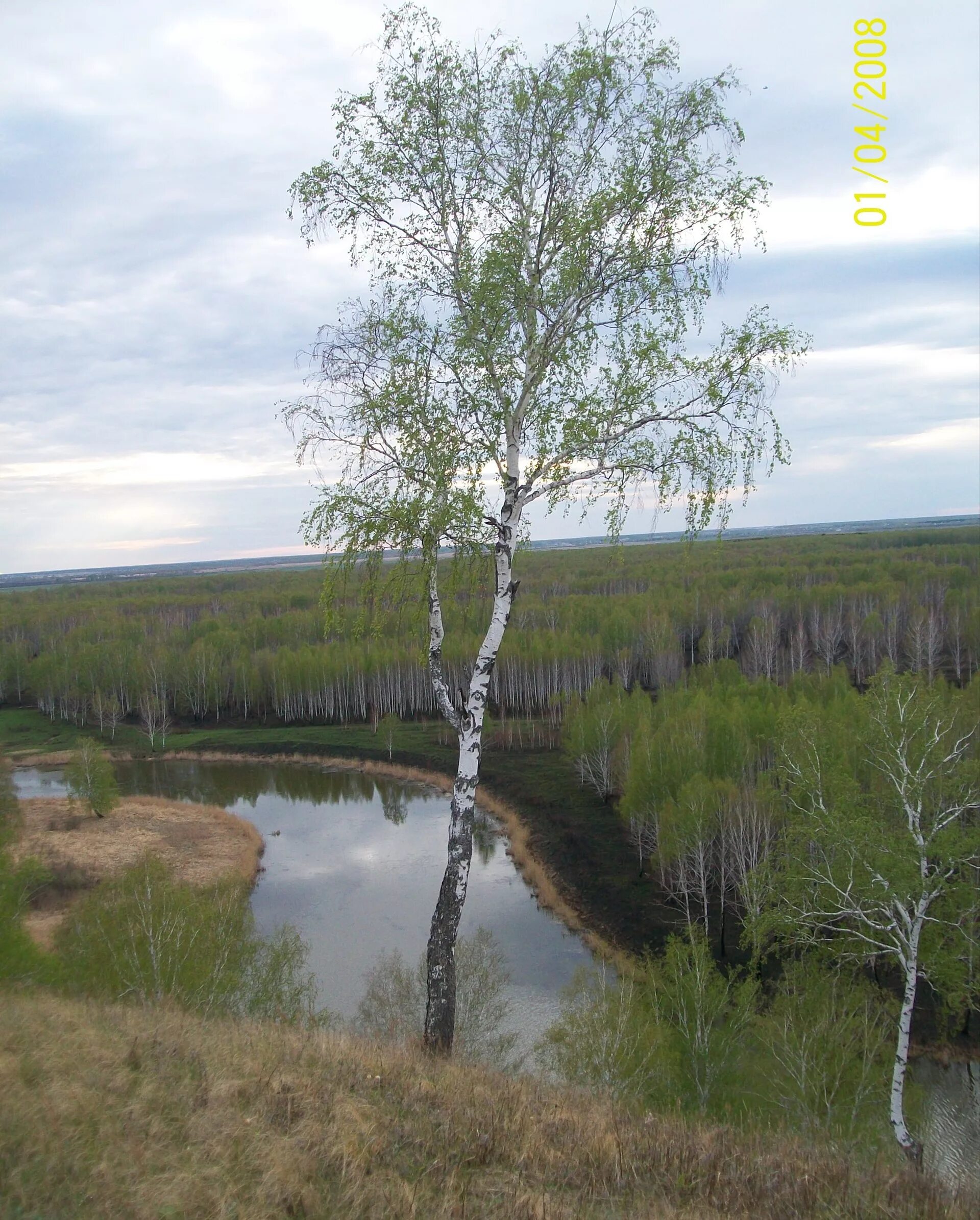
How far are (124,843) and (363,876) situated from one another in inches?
375

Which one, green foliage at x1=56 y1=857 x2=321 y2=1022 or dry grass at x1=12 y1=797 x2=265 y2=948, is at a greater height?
green foliage at x1=56 y1=857 x2=321 y2=1022

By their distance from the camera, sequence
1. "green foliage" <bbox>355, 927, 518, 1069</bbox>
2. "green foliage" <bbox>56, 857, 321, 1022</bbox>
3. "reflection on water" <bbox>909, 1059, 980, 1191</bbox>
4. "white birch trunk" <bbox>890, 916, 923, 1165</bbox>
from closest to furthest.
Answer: "white birch trunk" <bbox>890, 916, 923, 1165</bbox> → "green foliage" <bbox>355, 927, 518, 1069</bbox> → "green foliage" <bbox>56, 857, 321, 1022</bbox> → "reflection on water" <bbox>909, 1059, 980, 1191</bbox>

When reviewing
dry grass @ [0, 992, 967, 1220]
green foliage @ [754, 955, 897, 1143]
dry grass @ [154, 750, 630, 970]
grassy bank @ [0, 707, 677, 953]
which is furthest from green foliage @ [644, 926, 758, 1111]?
dry grass @ [0, 992, 967, 1220]

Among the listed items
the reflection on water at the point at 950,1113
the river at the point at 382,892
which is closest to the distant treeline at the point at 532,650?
the river at the point at 382,892

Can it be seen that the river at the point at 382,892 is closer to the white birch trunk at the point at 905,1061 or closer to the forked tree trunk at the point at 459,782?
the white birch trunk at the point at 905,1061

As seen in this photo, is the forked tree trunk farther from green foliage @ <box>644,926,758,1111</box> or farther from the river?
green foliage @ <box>644,926,758,1111</box>

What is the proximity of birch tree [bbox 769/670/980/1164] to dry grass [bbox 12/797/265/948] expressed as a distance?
1755 centimetres

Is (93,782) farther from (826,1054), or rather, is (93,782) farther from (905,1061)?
(905,1061)

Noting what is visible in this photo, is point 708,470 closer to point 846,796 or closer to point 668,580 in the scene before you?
point 846,796

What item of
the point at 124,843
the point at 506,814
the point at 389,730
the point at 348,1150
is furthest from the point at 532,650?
the point at 348,1150

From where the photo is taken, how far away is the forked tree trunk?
6031 millimetres

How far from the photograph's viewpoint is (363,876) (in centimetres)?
2459

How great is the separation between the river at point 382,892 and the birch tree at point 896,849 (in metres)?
2.21

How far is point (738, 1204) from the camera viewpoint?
3727mm
